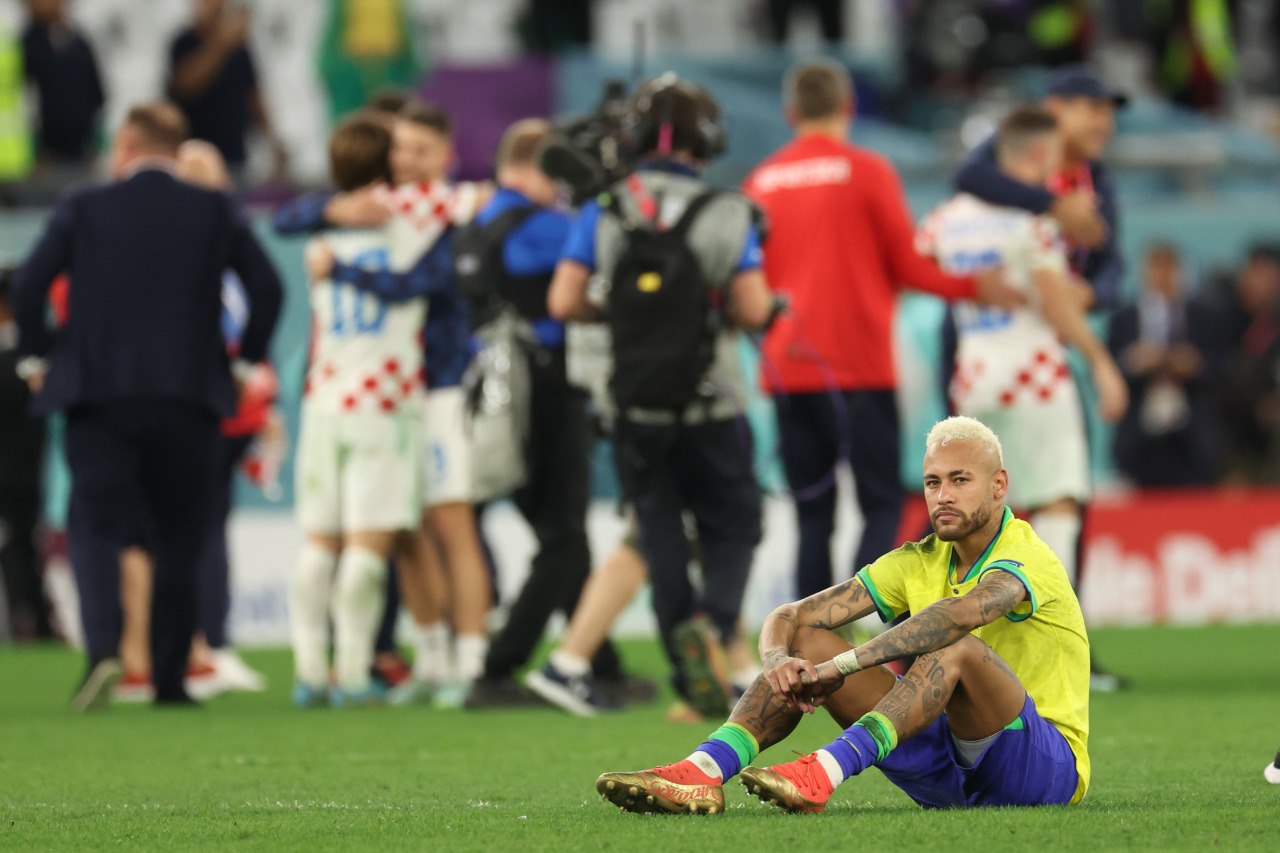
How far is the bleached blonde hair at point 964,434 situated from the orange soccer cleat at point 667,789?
2.90ft

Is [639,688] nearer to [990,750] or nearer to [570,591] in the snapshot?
[570,591]

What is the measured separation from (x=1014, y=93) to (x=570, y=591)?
10149 millimetres

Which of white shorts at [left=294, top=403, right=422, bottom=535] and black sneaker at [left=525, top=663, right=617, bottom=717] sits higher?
white shorts at [left=294, top=403, right=422, bottom=535]

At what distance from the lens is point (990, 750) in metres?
4.84

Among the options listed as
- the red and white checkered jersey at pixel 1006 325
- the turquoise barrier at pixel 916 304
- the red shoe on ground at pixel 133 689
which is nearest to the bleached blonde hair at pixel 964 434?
the red and white checkered jersey at pixel 1006 325

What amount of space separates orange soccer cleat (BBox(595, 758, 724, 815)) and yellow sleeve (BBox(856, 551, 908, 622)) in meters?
0.55

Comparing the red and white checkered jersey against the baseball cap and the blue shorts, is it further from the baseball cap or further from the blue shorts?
the blue shorts

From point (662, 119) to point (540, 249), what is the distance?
1070 millimetres

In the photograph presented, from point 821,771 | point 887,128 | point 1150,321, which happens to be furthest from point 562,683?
point 887,128

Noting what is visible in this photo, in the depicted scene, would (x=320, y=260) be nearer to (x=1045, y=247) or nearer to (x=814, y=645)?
(x=1045, y=247)

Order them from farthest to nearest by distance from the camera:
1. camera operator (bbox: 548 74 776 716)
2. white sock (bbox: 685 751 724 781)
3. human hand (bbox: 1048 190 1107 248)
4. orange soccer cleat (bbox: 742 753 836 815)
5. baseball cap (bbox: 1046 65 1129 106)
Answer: baseball cap (bbox: 1046 65 1129 106) < human hand (bbox: 1048 190 1107 248) < camera operator (bbox: 548 74 776 716) < white sock (bbox: 685 751 724 781) < orange soccer cleat (bbox: 742 753 836 815)

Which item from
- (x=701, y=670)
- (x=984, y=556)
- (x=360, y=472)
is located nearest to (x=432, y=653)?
(x=360, y=472)

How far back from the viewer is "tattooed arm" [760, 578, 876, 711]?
473cm

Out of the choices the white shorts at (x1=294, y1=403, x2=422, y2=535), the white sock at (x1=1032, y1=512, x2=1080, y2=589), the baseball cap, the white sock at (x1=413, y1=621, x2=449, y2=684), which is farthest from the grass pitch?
the baseball cap
